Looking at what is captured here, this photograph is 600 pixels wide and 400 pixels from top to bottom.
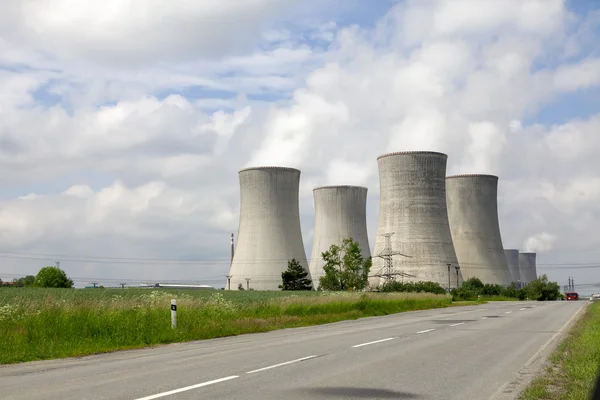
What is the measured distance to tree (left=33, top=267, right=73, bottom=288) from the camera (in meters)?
80.4

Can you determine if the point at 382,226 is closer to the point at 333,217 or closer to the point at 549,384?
the point at 333,217

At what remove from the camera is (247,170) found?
172 ft

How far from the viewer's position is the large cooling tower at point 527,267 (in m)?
116

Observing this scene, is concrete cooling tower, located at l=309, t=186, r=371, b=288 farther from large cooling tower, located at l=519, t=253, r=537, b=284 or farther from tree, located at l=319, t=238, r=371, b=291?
large cooling tower, located at l=519, t=253, r=537, b=284

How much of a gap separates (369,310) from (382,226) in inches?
1092

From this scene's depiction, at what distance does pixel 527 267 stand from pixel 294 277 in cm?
7003

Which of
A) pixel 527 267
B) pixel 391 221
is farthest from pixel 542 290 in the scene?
pixel 527 267

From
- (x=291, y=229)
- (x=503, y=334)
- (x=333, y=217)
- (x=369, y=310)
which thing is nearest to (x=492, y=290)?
(x=333, y=217)

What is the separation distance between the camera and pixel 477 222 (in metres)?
60.3

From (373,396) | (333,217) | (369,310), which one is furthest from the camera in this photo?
(333,217)

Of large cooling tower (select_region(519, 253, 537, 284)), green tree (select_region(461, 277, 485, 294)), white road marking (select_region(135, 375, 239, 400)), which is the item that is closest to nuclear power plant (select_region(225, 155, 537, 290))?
green tree (select_region(461, 277, 485, 294))

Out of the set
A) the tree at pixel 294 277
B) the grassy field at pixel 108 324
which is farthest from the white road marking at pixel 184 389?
the tree at pixel 294 277

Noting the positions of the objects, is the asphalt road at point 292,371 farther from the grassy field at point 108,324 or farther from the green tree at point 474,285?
the green tree at point 474,285

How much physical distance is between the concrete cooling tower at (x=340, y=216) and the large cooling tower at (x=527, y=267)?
62.5 m
